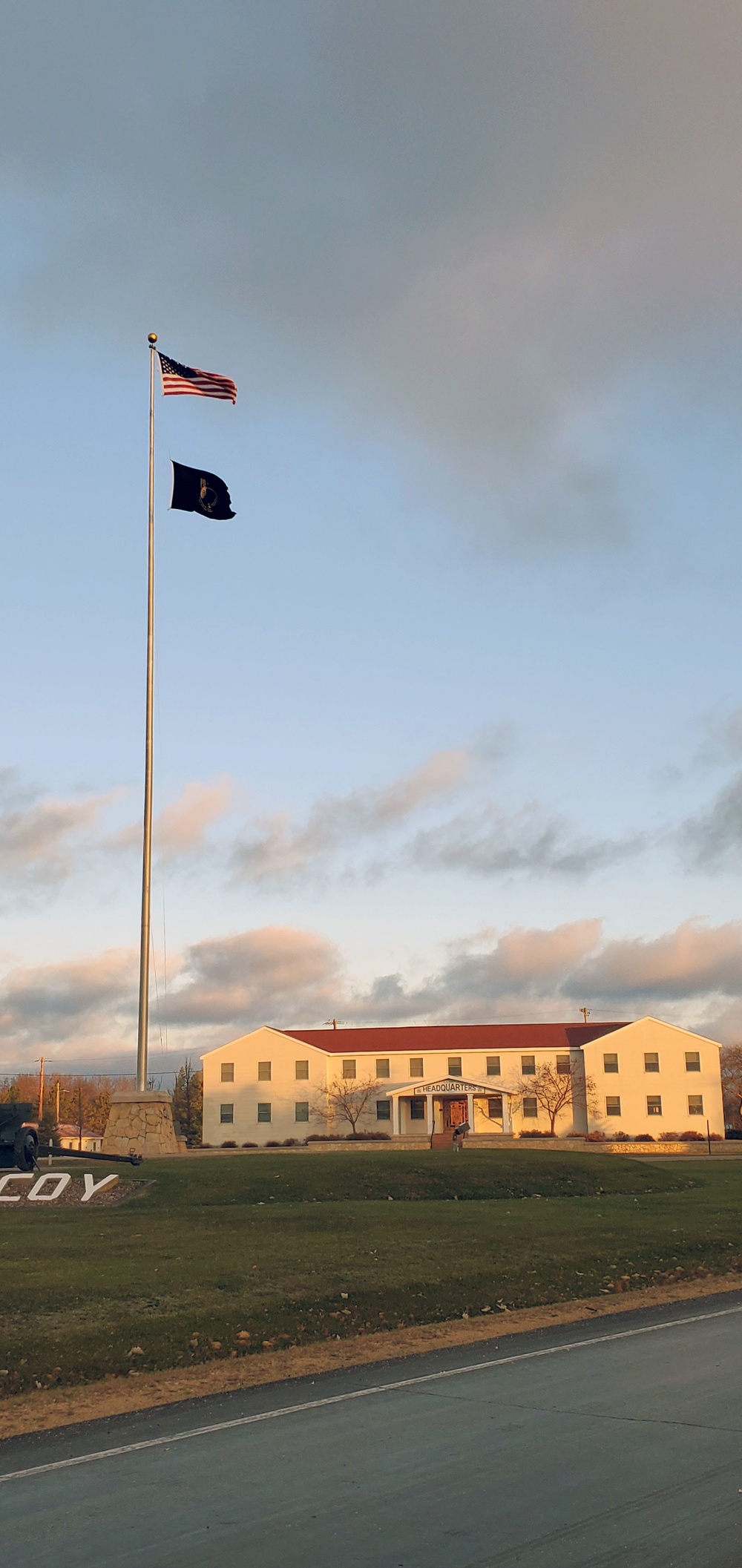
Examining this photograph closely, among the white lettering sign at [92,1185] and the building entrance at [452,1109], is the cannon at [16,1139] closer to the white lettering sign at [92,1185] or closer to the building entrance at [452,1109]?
the white lettering sign at [92,1185]

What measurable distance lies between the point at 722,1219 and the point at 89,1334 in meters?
14.8

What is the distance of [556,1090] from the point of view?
255 feet

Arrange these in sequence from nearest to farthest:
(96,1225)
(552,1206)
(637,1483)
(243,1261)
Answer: (637,1483), (243,1261), (96,1225), (552,1206)

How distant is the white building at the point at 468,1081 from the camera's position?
3051 inches

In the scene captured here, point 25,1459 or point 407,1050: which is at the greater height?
point 407,1050

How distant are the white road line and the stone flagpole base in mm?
19925

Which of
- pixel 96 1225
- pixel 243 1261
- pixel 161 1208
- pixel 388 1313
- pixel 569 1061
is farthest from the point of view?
pixel 569 1061

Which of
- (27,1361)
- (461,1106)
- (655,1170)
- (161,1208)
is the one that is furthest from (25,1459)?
(461,1106)

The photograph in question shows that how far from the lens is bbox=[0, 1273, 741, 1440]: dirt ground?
30.0 feet

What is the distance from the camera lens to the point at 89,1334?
445 inches

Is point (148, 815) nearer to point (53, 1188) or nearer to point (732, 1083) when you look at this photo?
point (53, 1188)

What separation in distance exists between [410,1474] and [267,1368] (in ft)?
12.4

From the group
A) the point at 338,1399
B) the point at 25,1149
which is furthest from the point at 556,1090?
the point at 338,1399

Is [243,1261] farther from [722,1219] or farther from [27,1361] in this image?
[722,1219]
